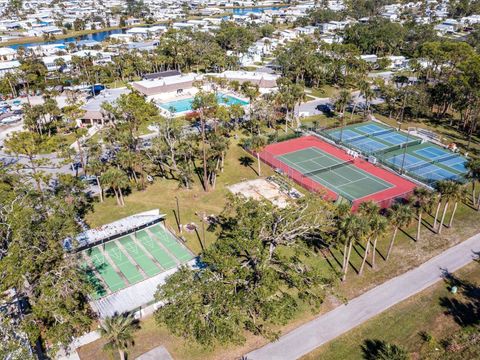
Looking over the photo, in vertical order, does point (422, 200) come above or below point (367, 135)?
above

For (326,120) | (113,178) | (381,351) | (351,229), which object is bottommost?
(326,120)

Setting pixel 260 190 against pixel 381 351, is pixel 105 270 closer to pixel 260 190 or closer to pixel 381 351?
pixel 260 190

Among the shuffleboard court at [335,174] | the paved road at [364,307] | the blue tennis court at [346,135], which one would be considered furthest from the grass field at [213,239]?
the blue tennis court at [346,135]

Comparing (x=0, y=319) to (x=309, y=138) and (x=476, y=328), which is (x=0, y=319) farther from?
(x=309, y=138)

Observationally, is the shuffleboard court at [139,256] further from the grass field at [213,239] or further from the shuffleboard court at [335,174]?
the shuffleboard court at [335,174]

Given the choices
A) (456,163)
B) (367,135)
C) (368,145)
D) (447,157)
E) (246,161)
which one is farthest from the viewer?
(367,135)

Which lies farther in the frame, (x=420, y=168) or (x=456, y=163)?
(x=456, y=163)

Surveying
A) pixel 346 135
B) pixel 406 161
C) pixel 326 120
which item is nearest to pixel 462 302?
pixel 406 161

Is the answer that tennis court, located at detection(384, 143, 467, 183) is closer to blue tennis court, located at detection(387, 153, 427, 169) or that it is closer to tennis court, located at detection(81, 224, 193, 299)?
blue tennis court, located at detection(387, 153, 427, 169)
